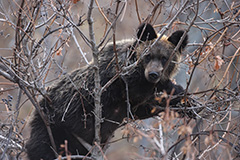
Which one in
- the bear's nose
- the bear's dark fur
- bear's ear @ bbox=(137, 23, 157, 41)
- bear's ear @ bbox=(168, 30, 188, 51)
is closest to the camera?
the bear's nose

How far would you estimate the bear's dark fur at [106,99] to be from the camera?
5824 millimetres

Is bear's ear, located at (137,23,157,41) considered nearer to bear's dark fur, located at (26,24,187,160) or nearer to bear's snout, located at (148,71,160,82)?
bear's dark fur, located at (26,24,187,160)

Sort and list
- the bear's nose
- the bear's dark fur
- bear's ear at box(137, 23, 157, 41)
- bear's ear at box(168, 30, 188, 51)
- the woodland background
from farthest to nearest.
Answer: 1. bear's ear at box(168, 30, 188, 51)
2. the bear's dark fur
3. bear's ear at box(137, 23, 157, 41)
4. the bear's nose
5. the woodland background

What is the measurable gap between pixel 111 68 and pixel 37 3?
182 cm

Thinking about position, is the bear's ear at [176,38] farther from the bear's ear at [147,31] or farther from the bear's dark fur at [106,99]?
the bear's ear at [147,31]

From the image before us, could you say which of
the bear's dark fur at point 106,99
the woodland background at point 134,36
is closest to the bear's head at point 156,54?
the bear's dark fur at point 106,99

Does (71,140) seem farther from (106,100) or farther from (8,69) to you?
(8,69)

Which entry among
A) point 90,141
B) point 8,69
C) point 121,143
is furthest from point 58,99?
point 121,143

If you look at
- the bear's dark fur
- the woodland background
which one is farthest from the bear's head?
the woodland background

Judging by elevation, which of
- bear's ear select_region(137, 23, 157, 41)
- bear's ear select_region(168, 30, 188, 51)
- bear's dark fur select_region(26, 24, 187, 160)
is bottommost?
bear's dark fur select_region(26, 24, 187, 160)

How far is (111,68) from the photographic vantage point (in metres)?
5.94

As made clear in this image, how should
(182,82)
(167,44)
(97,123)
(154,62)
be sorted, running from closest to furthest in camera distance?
(97,123)
(154,62)
(167,44)
(182,82)

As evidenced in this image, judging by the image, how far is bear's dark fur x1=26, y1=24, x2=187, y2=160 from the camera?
5.82 meters

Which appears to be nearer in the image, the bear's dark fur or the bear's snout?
the bear's snout
